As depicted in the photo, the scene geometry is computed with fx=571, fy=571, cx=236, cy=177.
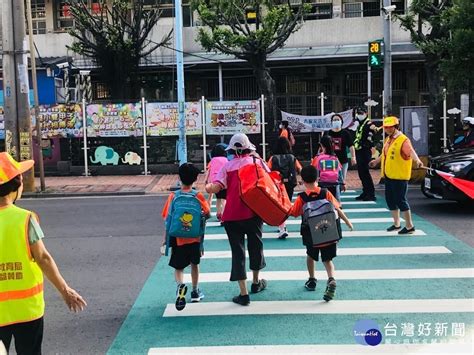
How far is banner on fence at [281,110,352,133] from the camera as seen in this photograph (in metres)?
18.6

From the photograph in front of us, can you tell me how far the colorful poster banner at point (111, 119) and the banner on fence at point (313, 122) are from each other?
16.1 ft

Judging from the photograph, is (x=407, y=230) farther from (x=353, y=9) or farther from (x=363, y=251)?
(x=353, y=9)

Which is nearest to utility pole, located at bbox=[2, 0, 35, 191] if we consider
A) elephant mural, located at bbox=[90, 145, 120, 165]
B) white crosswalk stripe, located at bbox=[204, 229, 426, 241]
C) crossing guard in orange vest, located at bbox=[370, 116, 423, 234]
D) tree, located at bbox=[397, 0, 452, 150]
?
elephant mural, located at bbox=[90, 145, 120, 165]

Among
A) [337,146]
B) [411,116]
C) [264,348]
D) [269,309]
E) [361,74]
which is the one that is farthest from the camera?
[361,74]

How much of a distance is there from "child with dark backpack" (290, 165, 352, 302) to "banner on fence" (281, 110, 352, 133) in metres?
12.8

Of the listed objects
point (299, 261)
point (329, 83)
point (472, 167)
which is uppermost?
point (329, 83)

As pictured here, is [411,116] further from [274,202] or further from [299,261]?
[274,202]

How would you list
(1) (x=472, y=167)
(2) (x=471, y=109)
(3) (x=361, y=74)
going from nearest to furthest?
1. (1) (x=472, y=167)
2. (2) (x=471, y=109)
3. (3) (x=361, y=74)

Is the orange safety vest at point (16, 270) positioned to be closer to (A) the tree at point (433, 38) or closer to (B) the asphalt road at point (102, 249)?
(B) the asphalt road at point (102, 249)

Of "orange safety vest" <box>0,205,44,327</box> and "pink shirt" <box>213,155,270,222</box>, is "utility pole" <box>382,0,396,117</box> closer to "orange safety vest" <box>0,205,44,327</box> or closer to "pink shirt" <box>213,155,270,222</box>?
"pink shirt" <box>213,155,270,222</box>

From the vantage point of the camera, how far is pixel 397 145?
8.64 meters

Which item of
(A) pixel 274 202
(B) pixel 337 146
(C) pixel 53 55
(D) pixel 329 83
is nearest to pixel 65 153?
(C) pixel 53 55

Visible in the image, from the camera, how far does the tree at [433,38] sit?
16531mm

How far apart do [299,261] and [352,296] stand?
1603 millimetres
